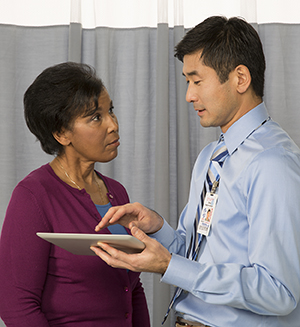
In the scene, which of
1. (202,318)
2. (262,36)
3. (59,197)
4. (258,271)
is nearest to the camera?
(258,271)

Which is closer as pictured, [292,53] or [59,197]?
[59,197]

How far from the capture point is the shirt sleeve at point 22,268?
1261mm

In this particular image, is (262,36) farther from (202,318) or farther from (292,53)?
(202,318)

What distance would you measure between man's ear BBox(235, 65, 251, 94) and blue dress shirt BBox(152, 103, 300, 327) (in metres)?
0.09

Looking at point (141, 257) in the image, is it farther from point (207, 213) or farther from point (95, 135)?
point (95, 135)

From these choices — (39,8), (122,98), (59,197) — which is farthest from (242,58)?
(39,8)

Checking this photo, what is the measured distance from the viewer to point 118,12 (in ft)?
8.38

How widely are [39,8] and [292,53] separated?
5.59 feet

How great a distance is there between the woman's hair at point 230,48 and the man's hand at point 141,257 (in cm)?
61

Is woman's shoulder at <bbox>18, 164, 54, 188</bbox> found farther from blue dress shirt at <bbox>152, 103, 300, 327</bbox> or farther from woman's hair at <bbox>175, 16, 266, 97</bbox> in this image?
woman's hair at <bbox>175, 16, 266, 97</bbox>

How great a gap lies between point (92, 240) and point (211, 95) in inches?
25.4

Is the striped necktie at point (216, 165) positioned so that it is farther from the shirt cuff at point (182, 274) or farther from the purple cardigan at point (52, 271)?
the purple cardigan at point (52, 271)

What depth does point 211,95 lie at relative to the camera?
1.33 m

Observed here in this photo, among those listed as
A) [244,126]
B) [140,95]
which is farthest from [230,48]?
[140,95]
